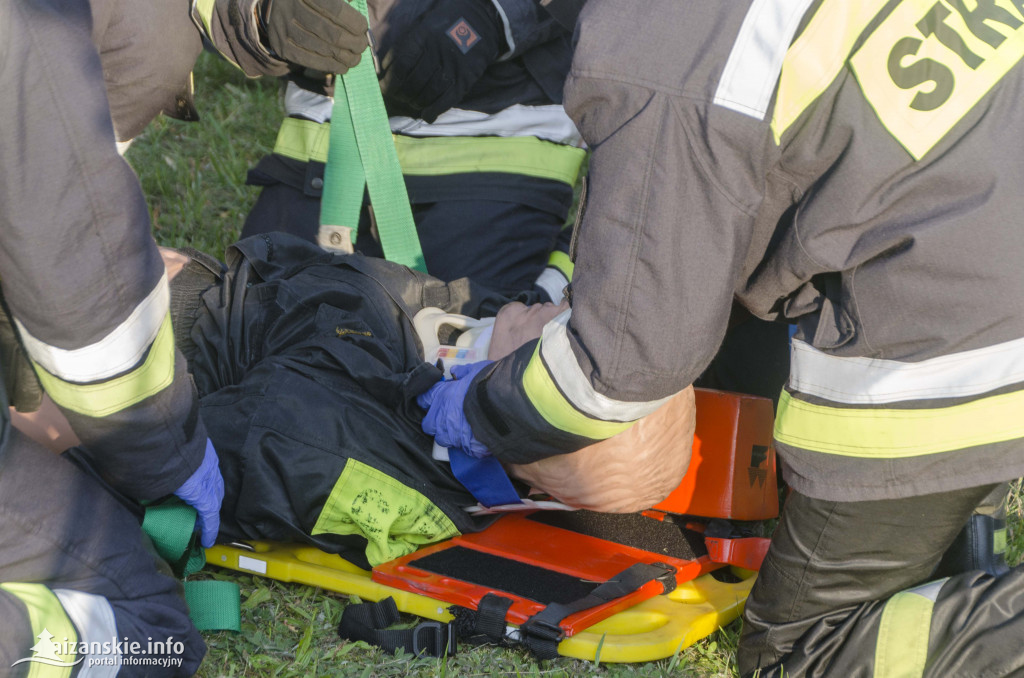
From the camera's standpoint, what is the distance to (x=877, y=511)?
182cm

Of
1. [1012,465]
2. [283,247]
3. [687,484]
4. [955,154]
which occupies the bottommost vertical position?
[687,484]

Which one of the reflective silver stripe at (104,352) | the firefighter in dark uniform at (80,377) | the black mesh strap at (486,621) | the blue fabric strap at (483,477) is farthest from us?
the blue fabric strap at (483,477)

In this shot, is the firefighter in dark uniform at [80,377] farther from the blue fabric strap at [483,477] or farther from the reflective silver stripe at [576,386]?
the reflective silver stripe at [576,386]

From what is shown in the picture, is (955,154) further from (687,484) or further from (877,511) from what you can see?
(687,484)

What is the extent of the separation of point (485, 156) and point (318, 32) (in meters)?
0.75

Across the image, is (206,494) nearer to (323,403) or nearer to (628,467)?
(323,403)

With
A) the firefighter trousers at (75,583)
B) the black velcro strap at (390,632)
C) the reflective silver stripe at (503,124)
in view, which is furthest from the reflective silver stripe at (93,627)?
the reflective silver stripe at (503,124)

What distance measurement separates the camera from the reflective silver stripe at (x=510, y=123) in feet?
10.6

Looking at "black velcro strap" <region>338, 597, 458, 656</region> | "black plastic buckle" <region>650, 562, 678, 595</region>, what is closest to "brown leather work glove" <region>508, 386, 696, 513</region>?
"black plastic buckle" <region>650, 562, 678, 595</region>

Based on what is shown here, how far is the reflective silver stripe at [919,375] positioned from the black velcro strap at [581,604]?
2.13 ft

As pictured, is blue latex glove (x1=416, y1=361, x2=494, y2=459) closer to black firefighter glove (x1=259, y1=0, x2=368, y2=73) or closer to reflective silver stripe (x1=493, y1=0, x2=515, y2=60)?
black firefighter glove (x1=259, y1=0, x2=368, y2=73)

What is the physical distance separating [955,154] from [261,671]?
163cm

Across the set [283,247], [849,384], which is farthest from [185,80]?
[849,384]

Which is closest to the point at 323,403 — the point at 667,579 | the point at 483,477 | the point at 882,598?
the point at 483,477
